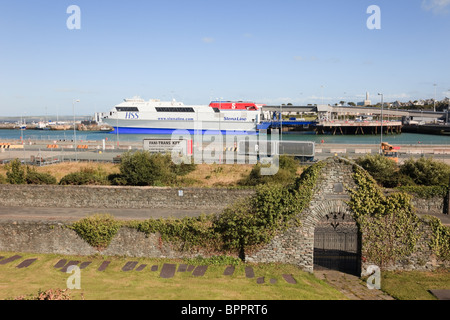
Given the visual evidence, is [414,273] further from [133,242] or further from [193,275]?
[133,242]

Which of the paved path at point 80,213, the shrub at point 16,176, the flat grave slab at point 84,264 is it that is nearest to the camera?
the flat grave slab at point 84,264

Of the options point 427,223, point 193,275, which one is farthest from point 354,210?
point 193,275

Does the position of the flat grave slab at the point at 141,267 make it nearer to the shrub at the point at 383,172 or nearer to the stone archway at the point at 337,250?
the stone archway at the point at 337,250

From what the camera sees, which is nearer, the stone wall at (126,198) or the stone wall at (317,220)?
the stone wall at (317,220)

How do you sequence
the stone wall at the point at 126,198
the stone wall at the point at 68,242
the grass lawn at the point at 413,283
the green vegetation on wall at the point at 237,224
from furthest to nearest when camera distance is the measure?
the stone wall at the point at 126,198 → the stone wall at the point at 68,242 → the green vegetation on wall at the point at 237,224 → the grass lawn at the point at 413,283

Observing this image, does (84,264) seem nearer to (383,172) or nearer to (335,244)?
(335,244)

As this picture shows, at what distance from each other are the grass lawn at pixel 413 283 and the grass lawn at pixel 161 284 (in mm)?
2008

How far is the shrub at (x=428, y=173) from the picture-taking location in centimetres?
2439

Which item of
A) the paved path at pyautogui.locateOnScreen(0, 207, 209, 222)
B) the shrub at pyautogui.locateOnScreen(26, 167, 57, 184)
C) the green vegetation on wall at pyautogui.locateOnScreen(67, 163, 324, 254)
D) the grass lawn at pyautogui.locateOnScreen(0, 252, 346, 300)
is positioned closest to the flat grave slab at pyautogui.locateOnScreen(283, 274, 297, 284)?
the grass lawn at pyautogui.locateOnScreen(0, 252, 346, 300)

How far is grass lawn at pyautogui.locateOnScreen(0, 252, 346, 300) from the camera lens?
11094 mm

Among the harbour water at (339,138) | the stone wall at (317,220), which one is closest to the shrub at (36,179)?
the stone wall at (317,220)

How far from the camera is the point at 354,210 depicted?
13016mm

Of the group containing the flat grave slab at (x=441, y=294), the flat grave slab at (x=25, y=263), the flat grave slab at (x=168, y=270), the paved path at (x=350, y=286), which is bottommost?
the paved path at (x=350, y=286)

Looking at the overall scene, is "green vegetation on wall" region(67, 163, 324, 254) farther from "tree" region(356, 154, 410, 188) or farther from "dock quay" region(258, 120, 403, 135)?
"dock quay" region(258, 120, 403, 135)
